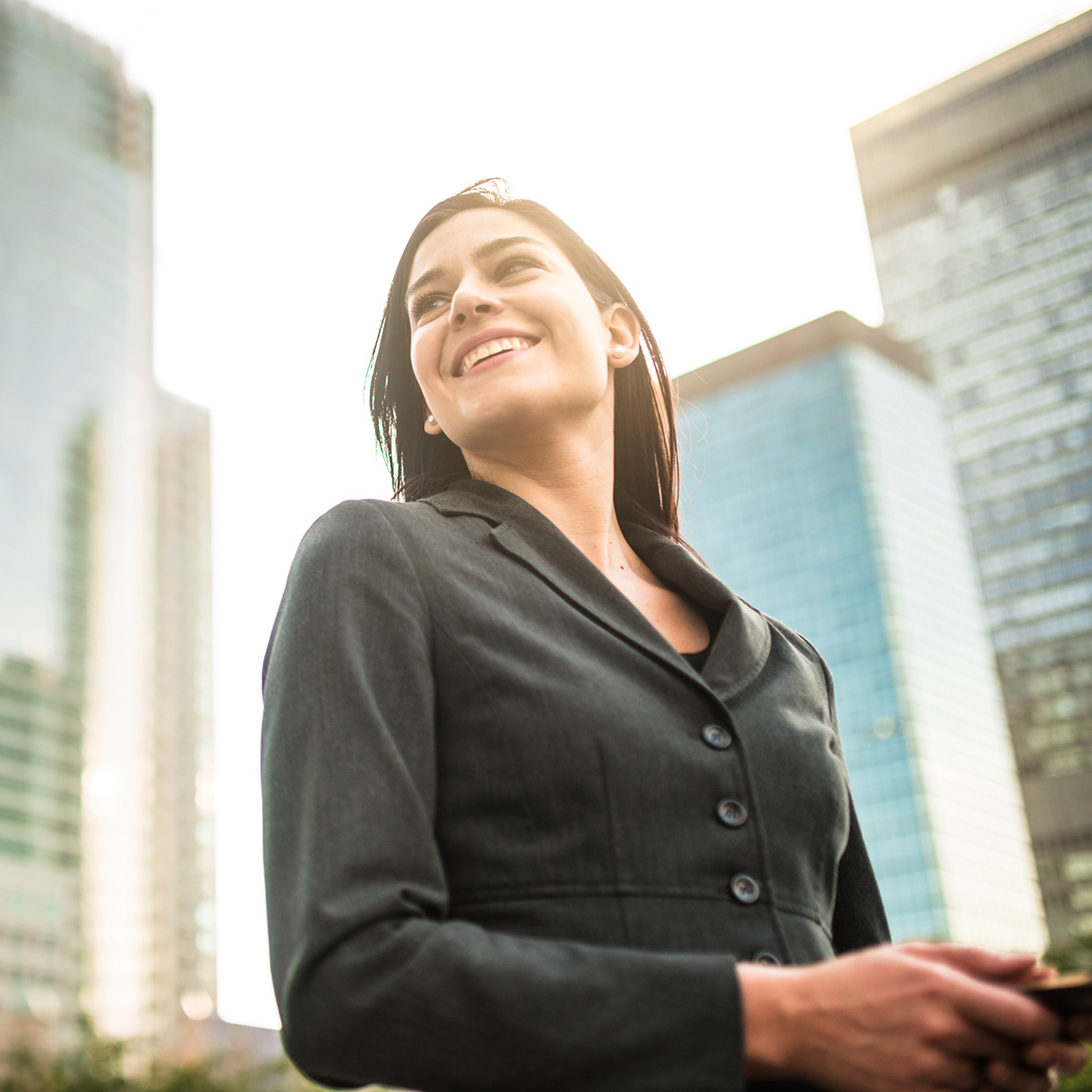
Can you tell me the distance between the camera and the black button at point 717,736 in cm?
158

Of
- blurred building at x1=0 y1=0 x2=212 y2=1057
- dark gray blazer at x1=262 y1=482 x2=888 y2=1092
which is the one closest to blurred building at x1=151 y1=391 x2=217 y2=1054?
blurred building at x1=0 y1=0 x2=212 y2=1057

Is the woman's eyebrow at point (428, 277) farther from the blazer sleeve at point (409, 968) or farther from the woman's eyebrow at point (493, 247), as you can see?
the blazer sleeve at point (409, 968)

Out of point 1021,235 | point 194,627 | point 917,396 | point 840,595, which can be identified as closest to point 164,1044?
point 194,627

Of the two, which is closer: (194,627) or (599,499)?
(599,499)

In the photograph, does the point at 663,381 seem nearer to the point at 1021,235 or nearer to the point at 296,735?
the point at 296,735

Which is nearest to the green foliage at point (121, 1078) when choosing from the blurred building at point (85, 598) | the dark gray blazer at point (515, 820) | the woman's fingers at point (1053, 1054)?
the blurred building at point (85, 598)

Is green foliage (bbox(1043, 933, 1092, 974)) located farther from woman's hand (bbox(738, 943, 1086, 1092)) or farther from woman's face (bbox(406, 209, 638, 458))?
woman's hand (bbox(738, 943, 1086, 1092))

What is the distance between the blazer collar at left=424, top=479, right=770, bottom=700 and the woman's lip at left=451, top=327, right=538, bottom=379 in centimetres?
22

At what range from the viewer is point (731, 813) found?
1.53 metres

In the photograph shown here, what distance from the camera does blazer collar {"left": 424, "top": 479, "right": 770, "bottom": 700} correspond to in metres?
1.71

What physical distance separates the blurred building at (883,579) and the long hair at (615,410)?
80.2 meters

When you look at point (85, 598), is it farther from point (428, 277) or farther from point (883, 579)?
point (428, 277)

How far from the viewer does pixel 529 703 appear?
1.54m

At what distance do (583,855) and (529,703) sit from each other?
0.20 m
